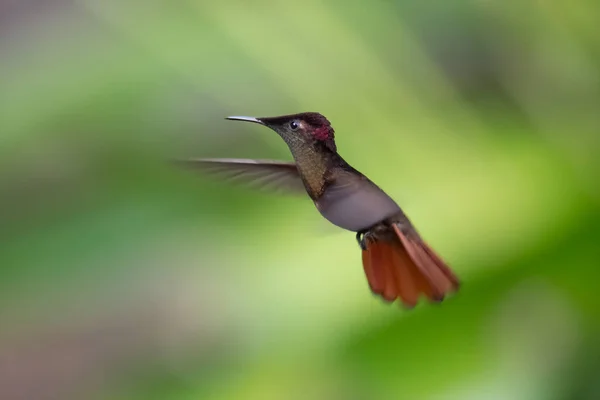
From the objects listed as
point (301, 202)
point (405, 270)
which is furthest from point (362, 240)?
point (301, 202)

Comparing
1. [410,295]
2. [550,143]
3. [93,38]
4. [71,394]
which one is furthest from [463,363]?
[71,394]

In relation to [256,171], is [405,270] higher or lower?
lower

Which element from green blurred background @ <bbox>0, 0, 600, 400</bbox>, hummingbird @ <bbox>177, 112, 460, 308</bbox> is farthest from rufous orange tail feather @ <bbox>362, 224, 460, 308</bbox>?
green blurred background @ <bbox>0, 0, 600, 400</bbox>

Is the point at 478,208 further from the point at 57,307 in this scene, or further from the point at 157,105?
the point at 57,307

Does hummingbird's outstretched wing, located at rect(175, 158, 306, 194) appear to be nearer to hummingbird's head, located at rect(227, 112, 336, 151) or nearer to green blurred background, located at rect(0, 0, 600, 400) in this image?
hummingbird's head, located at rect(227, 112, 336, 151)

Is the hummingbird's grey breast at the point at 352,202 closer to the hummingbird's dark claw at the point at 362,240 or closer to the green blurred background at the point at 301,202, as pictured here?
the hummingbird's dark claw at the point at 362,240

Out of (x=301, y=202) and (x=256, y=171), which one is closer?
(x=256, y=171)

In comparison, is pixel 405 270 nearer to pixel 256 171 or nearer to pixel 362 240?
pixel 362 240
